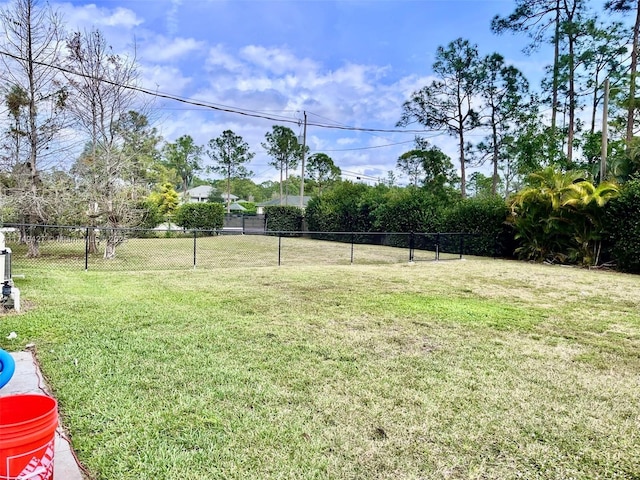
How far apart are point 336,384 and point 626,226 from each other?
10.6m

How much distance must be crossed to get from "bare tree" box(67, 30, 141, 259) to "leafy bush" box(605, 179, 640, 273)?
13.1m

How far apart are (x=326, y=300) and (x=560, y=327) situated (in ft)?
9.80

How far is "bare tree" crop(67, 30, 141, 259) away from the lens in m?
10.8

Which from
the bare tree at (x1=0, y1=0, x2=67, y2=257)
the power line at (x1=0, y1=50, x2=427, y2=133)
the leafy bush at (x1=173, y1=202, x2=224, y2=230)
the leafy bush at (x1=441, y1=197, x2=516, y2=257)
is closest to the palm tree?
the leafy bush at (x1=441, y1=197, x2=516, y2=257)

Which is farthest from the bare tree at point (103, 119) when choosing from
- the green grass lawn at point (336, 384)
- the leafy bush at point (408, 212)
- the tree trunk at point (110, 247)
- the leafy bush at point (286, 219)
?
the leafy bush at point (286, 219)

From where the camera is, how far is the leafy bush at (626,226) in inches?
389

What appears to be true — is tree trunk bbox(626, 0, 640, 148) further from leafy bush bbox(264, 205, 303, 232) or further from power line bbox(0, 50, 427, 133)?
leafy bush bbox(264, 205, 303, 232)

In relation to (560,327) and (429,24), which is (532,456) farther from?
(429,24)

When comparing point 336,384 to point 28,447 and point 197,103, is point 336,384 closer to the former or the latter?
point 28,447

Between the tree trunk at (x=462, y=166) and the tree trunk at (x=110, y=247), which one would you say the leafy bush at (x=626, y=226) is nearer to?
the tree trunk at (x=462, y=166)

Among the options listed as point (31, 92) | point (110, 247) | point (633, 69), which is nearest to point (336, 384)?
point (110, 247)

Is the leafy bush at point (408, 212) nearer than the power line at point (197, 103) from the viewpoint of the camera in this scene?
No

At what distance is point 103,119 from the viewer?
36.9 ft

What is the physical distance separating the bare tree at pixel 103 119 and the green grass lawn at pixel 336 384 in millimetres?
5712
